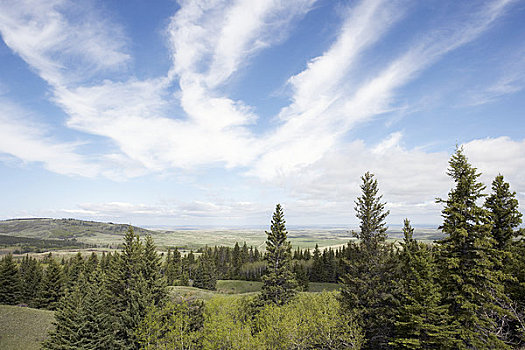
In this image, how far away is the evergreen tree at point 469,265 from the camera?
23.1m

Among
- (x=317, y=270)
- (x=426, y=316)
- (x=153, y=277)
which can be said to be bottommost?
(x=317, y=270)

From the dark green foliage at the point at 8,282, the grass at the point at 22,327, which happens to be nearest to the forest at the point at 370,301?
the grass at the point at 22,327

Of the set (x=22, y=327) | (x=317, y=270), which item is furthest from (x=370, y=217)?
(x=317, y=270)

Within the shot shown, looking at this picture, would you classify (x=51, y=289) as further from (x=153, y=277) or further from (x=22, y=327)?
(x=153, y=277)

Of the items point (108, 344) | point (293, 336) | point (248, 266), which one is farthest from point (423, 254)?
point (248, 266)

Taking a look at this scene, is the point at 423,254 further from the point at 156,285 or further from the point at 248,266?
the point at 248,266

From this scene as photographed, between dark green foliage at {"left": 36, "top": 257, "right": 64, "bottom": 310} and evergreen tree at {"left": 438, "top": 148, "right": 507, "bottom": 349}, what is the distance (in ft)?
268

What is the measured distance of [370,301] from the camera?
108ft

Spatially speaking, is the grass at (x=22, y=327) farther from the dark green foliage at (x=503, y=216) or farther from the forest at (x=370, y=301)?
the dark green foliage at (x=503, y=216)

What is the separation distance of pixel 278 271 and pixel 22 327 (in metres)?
45.0

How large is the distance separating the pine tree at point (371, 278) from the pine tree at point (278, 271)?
12.5m

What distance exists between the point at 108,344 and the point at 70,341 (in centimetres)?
540

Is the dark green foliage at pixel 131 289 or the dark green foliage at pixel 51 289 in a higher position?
the dark green foliage at pixel 131 289

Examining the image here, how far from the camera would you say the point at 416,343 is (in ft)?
80.1
